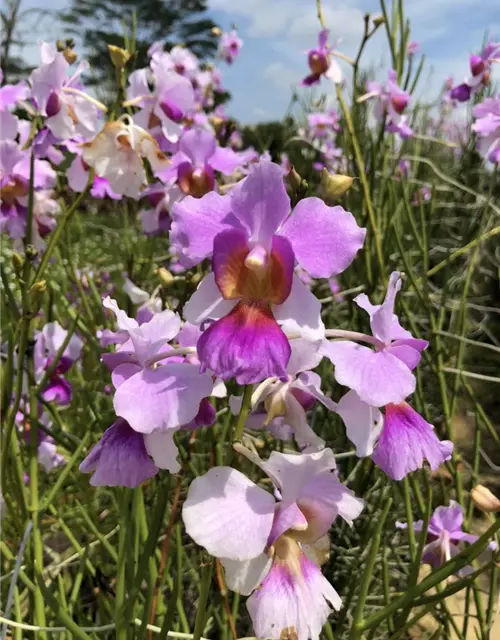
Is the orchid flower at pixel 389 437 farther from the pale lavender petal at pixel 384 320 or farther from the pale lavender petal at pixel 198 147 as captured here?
the pale lavender petal at pixel 198 147

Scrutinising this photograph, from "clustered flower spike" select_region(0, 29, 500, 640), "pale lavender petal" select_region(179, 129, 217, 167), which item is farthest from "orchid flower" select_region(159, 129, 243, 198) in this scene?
"clustered flower spike" select_region(0, 29, 500, 640)

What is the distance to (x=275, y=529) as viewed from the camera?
411 millimetres

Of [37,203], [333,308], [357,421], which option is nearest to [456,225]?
[333,308]

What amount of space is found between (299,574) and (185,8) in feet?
79.1

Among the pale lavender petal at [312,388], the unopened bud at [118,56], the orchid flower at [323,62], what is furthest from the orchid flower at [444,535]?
the orchid flower at [323,62]

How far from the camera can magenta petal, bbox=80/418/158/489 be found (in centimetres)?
44

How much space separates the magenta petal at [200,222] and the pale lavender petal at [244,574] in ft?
0.71

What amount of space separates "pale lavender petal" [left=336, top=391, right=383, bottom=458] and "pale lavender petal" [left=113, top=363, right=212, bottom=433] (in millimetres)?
101

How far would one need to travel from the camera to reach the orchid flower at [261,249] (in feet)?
1.38

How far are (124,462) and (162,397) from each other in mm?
66

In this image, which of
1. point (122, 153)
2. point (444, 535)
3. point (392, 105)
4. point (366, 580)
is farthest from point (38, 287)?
point (392, 105)

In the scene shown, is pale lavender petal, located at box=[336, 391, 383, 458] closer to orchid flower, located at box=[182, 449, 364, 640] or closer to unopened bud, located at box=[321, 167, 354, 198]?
orchid flower, located at box=[182, 449, 364, 640]

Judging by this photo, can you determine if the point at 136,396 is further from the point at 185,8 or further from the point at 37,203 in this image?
the point at 185,8

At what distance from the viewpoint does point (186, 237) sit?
1.43 ft
